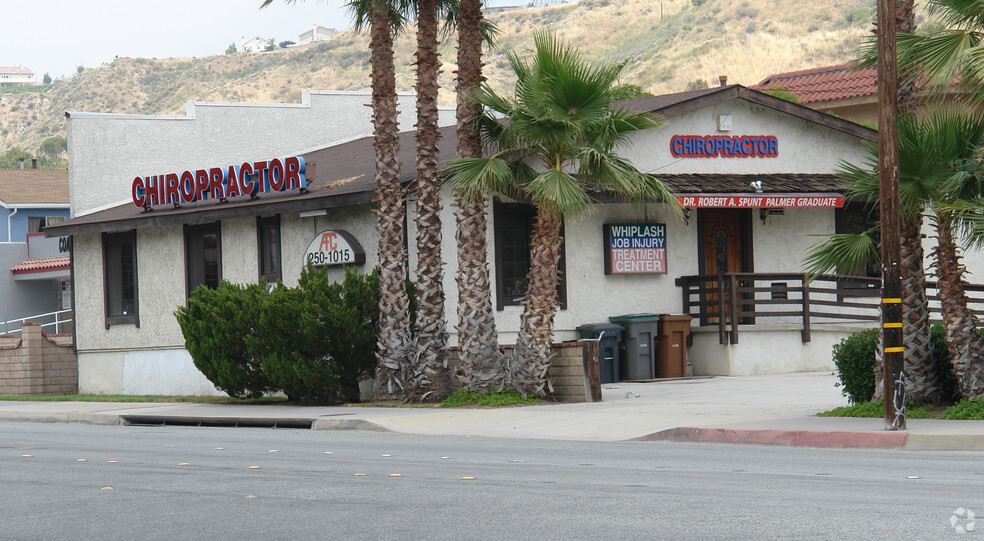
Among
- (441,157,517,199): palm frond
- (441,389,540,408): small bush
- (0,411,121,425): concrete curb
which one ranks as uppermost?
(441,157,517,199): palm frond

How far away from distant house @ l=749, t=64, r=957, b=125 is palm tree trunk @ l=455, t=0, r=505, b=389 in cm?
1646

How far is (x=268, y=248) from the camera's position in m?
24.2

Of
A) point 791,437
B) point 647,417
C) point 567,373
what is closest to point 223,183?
point 567,373

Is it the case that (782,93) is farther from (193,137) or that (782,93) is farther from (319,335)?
(319,335)

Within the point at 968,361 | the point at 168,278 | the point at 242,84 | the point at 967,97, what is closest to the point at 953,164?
the point at 967,97

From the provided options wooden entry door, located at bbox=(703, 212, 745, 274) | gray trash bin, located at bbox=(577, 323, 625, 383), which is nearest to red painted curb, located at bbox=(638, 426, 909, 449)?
gray trash bin, located at bbox=(577, 323, 625, 383)

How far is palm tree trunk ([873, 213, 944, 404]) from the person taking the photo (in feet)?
48.5

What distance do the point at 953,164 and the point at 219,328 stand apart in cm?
1233

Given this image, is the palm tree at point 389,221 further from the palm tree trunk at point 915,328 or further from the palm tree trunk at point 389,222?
the palm tree trunk at point 915,328

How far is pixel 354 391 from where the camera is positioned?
2045 centimetres

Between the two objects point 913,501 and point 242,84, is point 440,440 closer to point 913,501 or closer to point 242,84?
point 913,501

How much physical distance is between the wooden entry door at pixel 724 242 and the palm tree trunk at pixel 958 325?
30.8 ft

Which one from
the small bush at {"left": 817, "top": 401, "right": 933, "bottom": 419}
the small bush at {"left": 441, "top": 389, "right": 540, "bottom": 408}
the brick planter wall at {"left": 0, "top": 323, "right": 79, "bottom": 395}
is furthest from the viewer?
the brick planter wall at {"left": 0, "top": 323, "right": 79, "bottom": 395}

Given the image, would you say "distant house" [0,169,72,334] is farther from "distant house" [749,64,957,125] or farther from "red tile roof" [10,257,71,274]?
"distant house" [749,64,957,125]
